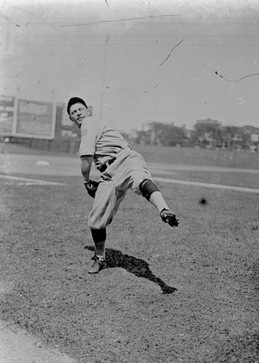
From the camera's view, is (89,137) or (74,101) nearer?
(89,137)

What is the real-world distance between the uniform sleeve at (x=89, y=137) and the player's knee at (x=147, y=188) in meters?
0.52

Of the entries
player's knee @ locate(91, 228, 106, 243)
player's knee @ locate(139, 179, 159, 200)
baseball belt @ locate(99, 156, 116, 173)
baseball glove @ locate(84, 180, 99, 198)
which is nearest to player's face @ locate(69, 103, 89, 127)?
baseball belt @ locate(99, 156, 116, 173)

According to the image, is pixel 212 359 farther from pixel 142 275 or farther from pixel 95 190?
pixel 95 190

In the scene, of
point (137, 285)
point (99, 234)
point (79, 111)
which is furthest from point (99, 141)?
point (137, 285)

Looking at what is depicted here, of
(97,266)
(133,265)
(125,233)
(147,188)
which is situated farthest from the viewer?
(125,233)

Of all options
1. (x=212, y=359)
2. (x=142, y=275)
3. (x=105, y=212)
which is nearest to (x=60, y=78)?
(x=105, y=212)

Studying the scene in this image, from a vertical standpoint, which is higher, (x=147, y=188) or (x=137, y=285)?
(x=147, y=188)

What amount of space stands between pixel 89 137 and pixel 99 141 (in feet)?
0.37

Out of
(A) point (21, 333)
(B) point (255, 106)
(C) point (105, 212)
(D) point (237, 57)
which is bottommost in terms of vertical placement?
(A) point (21, 333)

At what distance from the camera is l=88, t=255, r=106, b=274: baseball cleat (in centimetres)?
412

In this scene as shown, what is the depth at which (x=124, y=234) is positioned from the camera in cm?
529

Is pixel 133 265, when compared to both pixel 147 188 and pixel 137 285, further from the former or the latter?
pixel 147 188

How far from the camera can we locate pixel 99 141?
158 inches

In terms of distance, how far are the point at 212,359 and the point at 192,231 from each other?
2606mm
